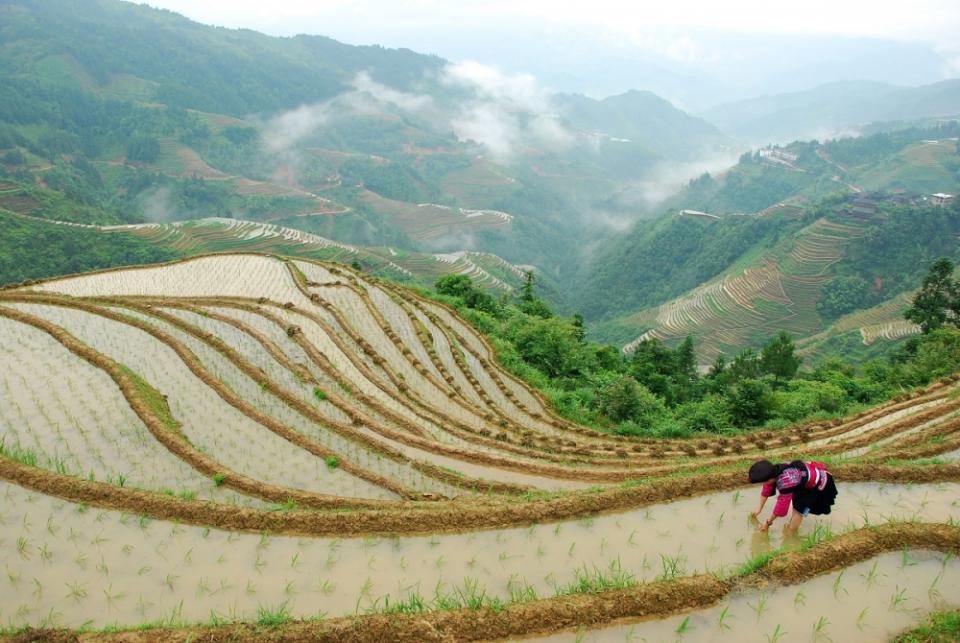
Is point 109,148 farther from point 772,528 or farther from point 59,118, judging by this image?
point 772,528

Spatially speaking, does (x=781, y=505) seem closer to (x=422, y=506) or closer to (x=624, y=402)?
(x=422, y=506)

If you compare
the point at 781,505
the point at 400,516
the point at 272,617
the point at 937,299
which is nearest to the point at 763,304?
the point at 937,299

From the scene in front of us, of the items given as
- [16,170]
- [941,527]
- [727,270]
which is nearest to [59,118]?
[16,170]

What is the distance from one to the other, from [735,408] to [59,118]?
634ft

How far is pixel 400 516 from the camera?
880 cm

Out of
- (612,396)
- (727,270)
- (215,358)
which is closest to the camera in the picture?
(215,358)

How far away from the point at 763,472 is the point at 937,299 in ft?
112

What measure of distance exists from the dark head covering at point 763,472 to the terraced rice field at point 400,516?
1.09 m

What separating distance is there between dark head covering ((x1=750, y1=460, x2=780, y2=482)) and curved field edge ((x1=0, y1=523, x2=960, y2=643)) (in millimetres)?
1042

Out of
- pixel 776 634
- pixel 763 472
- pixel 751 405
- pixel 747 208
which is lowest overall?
pixel 751 405

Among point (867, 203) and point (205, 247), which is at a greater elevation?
point (867, 203)

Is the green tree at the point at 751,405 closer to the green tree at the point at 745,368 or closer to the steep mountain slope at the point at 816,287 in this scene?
the green tree at the point at 745,368

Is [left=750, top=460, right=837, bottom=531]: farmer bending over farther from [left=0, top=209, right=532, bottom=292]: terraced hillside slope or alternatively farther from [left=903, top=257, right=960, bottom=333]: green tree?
[left=0, top=209, right=532, bottom=292]: terraced hillside slope

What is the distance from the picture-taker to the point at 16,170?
109562 millimetres
